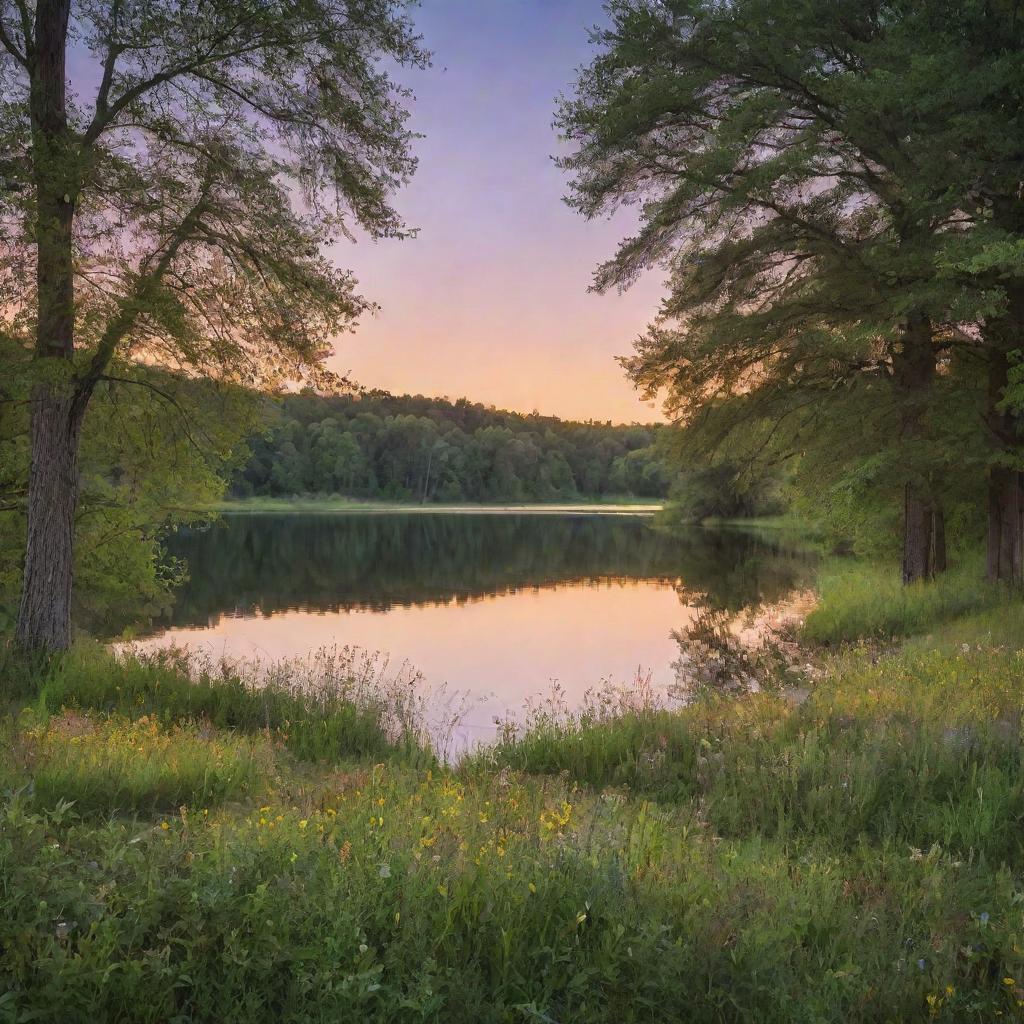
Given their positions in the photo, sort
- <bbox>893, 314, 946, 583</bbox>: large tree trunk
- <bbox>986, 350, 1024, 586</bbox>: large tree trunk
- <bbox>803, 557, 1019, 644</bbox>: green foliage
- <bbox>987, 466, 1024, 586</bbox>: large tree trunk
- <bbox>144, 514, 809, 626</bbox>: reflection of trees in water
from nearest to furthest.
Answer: <bbox>893, 314, 946, 583</bbox>: large tree trunk → <bbox>803, 557, 1019, 644</bbox>: green foliage → <bbox>986, 350, 1024, 586</bbox>: large tree trunk → <bbox>987, 466, 1024, 586</bbox>: large tree trunk → <bbox>144, 514, 809, 626</bbox>: reflection of trees in water

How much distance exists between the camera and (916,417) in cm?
1568

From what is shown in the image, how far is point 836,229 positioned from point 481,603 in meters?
16.7

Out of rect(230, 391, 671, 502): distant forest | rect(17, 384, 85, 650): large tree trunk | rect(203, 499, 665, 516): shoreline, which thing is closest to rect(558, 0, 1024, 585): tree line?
rect(17, 384, 85, 650): large tree trunk

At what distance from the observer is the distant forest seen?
142250 millimetres

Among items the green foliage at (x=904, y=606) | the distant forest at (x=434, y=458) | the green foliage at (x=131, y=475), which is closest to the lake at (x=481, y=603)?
the green foliage at (x=131, y=475)

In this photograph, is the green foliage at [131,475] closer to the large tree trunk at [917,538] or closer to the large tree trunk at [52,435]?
the large tree trunk at [52,435]

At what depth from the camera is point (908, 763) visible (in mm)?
6672

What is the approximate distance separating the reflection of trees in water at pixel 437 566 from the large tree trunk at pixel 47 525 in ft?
30.6

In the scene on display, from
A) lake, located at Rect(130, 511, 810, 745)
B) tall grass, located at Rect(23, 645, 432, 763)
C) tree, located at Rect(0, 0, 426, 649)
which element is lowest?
lake, located at Rect(130, 511, 810, 745)

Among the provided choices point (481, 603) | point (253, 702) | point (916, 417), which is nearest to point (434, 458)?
point (481, 603)

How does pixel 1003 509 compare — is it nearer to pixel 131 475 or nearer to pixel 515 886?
pixel 515 886

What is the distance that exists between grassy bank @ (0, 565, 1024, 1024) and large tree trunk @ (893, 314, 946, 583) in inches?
362

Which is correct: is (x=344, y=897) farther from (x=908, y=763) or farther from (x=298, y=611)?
(x=298, y=611)

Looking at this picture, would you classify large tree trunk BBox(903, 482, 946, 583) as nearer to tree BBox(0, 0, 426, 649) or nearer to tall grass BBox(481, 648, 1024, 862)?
tall grass BBox(481, 648, 1024, 862)
